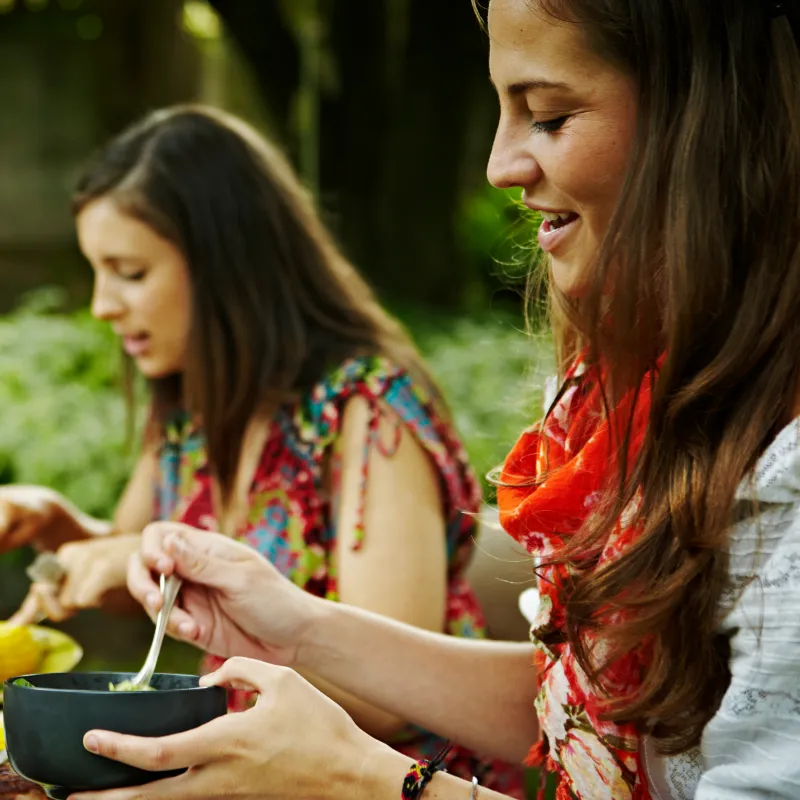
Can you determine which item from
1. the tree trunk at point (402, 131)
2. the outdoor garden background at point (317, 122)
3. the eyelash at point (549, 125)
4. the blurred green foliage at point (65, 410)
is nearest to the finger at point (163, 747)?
the eyelash at point (549, 125)

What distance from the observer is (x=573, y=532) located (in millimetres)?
1408

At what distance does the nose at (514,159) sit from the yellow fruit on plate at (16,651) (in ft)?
3.07

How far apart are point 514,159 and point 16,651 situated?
0.98 meters

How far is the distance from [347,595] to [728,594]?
3.52 ft

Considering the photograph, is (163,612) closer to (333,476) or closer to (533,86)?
(333,476)

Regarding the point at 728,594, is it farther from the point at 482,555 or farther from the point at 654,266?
the point at 482,555

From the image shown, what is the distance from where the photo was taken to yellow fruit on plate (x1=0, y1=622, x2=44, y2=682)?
1.67m

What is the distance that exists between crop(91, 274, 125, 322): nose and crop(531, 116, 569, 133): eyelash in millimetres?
1381

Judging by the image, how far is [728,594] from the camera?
47.4 inches

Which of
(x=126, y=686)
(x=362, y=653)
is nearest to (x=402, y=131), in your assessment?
(x=362, y=653)

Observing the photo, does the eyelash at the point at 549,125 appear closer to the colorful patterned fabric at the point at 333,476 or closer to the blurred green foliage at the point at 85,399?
the colorful patterned fabric at the point at 333,476

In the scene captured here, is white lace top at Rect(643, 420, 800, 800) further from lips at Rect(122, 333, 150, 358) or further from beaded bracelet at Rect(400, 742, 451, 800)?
lips at Rect(122, 333, 150, 358)

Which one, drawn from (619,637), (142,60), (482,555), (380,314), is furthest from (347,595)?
(142,60)

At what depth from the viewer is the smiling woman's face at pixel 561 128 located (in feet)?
4.29
